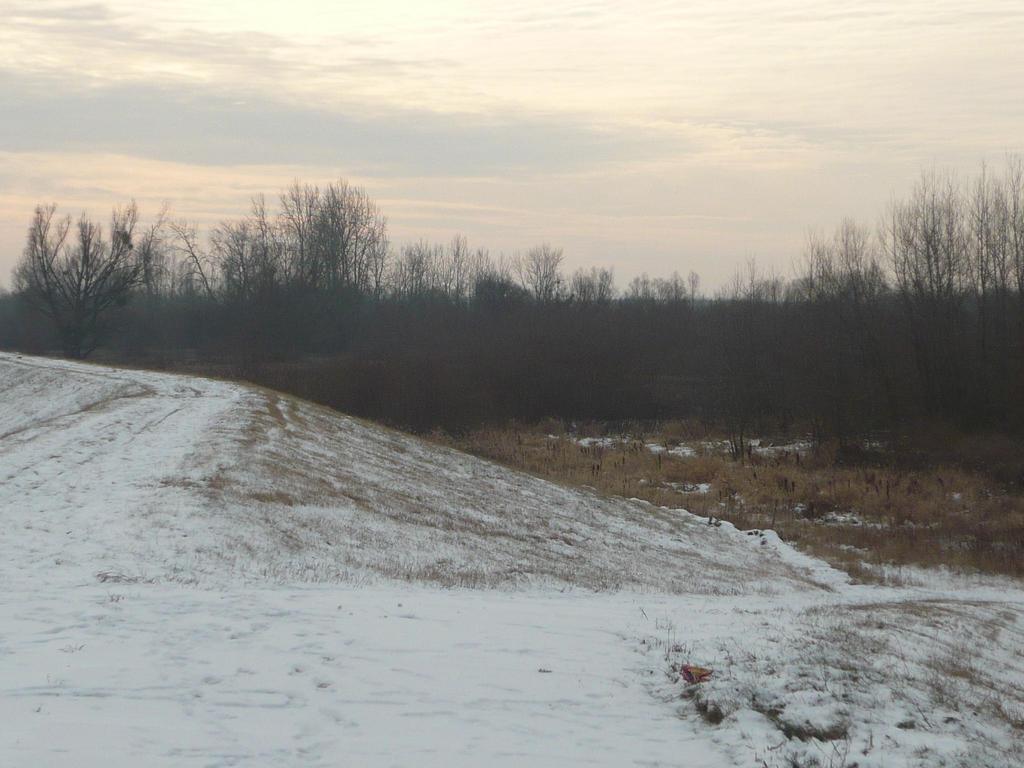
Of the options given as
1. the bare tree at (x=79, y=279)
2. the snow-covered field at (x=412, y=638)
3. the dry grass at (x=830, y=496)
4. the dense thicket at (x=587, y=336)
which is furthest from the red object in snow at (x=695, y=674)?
the bare tree at (x=79, y=279)

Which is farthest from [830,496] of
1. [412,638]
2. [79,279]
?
[79,279]

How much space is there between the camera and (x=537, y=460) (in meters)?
31.1

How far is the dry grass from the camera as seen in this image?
1905cm

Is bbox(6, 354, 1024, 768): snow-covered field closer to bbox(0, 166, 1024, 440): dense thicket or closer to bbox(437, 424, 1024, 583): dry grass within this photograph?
bbox(437, 424, 1024, 583): dry grass

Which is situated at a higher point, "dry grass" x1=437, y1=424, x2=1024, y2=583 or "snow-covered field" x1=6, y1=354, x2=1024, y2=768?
"snow-covered field" x1=6, y1=354, x2=1024, y2=768

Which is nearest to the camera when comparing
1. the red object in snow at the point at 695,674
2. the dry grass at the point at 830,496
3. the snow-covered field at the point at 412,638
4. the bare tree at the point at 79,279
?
the snow-covered field at the point at 412,638

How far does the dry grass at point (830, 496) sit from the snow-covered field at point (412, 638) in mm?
2538

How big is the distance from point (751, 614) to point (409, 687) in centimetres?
541

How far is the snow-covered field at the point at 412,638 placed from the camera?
5.77 m

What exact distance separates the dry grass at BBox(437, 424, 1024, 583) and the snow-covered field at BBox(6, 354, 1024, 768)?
2538 millimetres

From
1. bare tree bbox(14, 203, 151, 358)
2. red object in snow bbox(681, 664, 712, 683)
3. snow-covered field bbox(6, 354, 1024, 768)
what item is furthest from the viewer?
bare tree bbox(14, 203, 151, 358)

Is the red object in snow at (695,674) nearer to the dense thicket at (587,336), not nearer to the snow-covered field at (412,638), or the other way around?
the snow-covered field at (412,638)

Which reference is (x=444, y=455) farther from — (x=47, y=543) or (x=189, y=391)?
(x=47, y=543)

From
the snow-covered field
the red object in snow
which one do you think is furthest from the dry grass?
the red object in snow
